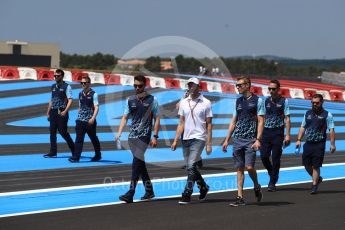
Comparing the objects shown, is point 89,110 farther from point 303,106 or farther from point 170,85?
point 170,85

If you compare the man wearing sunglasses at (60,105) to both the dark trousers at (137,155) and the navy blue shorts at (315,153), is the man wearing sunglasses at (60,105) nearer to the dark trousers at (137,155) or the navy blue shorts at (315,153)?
the dark trousers at (137,155)

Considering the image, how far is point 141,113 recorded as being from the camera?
10117 mm

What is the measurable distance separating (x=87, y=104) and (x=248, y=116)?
568cm

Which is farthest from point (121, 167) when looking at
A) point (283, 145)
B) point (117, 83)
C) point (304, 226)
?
point (117, 83)

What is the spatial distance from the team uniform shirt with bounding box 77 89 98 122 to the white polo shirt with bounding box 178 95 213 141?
16.2 ft

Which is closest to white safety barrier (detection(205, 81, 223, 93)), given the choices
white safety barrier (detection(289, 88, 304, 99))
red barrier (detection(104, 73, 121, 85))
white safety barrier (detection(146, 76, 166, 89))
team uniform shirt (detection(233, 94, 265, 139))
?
white safety barrier (detection(146, 76, 166, 89))

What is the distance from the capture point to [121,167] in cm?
1443

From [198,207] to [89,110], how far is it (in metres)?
5.71

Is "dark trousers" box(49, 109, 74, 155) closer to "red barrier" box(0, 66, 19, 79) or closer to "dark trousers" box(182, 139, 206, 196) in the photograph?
"dark trousers" box(182, 139, 206, 196)

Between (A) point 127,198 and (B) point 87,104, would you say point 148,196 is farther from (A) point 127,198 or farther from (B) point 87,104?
(B) point 87,104

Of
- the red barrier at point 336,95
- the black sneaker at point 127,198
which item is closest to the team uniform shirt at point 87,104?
the black sneaker at point 127,198

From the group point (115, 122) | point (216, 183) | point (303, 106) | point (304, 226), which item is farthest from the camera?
point (303, 106)

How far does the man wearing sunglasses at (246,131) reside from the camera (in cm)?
973

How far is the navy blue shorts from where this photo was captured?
1158 cm
